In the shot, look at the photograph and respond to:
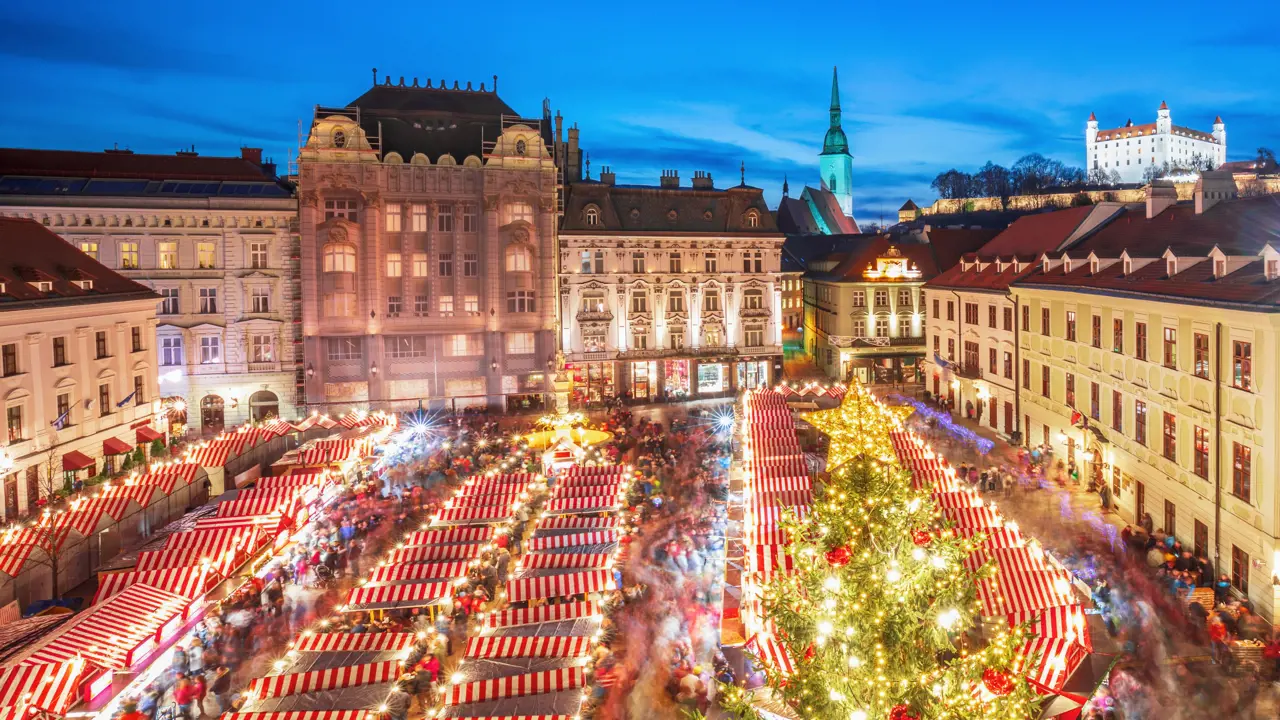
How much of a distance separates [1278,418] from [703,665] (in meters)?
13.5

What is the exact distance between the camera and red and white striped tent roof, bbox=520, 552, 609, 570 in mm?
19453

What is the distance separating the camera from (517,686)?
45.4 ft

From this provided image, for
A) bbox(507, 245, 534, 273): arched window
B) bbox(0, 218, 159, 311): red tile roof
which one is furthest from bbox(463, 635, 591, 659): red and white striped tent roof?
bbox(507, 245, 534, 273): arched window

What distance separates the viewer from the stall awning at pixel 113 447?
3109 cm

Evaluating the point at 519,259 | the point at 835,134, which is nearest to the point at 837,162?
the point at 835,134

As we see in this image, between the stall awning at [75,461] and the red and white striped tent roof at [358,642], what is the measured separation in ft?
58.7

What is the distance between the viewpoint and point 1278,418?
59.7ft

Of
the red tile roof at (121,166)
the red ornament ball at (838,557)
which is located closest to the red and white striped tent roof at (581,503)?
the red ornament ball at (838,557)

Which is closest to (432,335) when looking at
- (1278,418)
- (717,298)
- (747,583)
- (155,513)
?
(717,298)

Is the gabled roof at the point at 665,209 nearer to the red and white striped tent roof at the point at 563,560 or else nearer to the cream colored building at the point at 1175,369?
the cream colored building at the point at 1175,369

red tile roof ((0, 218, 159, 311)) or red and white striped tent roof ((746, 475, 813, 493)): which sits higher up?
red tile roof ((0, 218, 159, 311))

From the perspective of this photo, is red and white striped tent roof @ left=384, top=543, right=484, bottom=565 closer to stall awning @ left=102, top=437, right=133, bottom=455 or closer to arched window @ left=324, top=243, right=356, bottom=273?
stall awning @ left=102, top=437, right=133, bottom=455

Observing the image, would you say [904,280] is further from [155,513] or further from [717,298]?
[155,513]

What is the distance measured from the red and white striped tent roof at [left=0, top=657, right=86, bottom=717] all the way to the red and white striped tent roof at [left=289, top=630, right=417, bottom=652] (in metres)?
3.56
